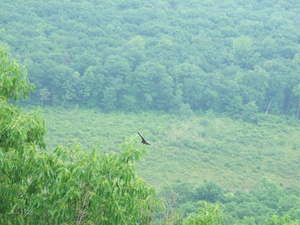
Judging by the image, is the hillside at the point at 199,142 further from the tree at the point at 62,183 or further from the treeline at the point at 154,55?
the tree at the point at 62,183

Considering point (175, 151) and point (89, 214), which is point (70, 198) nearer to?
point (89, 214)

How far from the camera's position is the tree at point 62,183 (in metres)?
4.30

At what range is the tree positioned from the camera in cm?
430

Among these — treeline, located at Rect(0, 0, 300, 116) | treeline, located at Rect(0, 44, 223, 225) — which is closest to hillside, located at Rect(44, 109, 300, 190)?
treeline, located at Rect(0, 0, 300, 116)

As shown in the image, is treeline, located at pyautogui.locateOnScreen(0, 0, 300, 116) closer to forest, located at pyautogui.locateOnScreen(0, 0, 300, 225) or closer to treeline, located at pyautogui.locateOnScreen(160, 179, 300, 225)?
forest, located at pyautogui.locateOnScreen(0, 0, 300, 225)

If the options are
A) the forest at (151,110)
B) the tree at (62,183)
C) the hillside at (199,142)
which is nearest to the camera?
the tree at (62,183)

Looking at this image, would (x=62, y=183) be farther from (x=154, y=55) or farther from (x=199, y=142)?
(x=154, y=55)

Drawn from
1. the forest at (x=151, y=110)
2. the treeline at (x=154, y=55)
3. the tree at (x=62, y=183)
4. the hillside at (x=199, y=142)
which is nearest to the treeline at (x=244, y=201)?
the forest at (x=151, y=110)

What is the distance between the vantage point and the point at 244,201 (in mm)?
19156

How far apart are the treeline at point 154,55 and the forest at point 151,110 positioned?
9cm

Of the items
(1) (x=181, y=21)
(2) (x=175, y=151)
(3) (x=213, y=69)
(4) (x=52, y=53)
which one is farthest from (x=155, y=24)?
(2) (x=175, y=151)

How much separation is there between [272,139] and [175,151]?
582 centimetres

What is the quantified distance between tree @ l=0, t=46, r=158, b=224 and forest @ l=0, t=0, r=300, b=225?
0.5 inches

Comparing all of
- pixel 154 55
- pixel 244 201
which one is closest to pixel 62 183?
pixel 244 201
